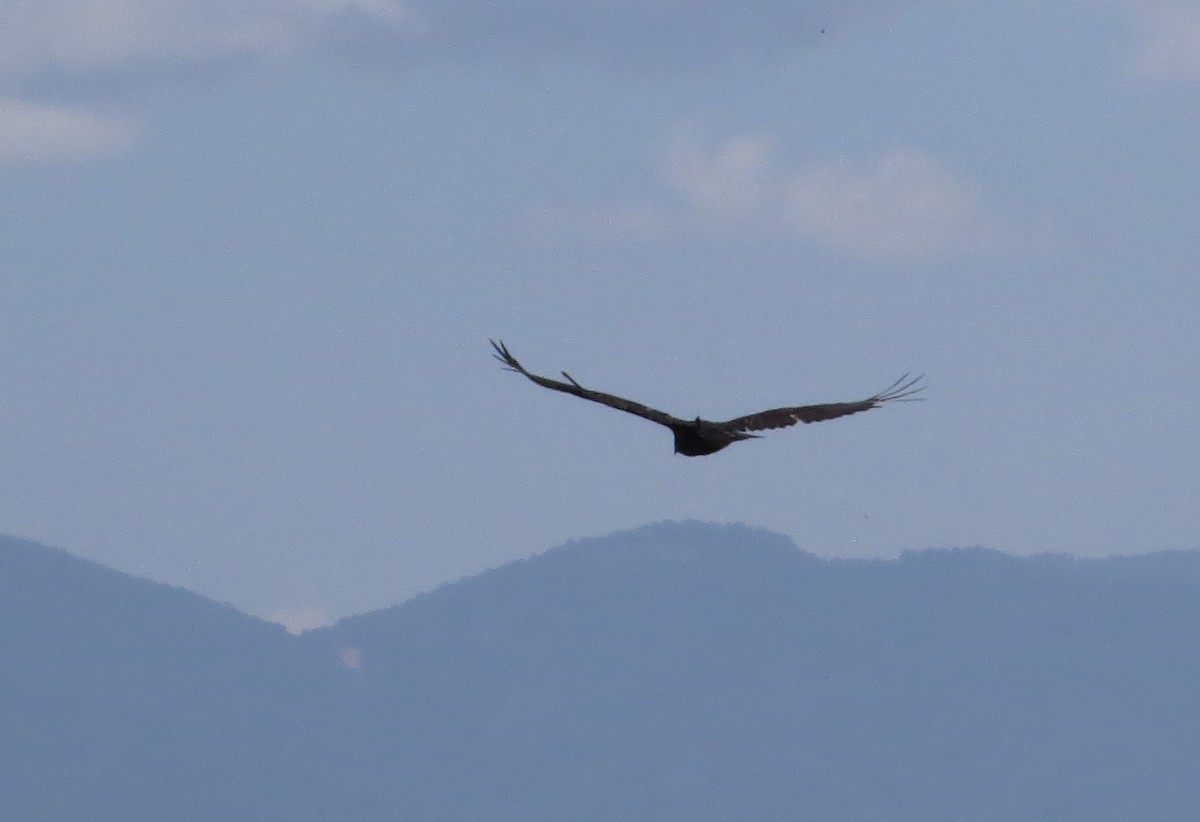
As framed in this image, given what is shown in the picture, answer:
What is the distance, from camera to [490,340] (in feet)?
83.6

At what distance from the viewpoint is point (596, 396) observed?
25.7 meters

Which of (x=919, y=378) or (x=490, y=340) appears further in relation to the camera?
(x=919, y=378)

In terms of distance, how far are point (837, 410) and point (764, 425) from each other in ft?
4.55

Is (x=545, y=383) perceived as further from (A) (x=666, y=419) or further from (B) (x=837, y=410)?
(B) (x=837, y=410)

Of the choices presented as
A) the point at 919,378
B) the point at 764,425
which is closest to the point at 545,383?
the point at 764,425

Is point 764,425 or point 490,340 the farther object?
point 764,425

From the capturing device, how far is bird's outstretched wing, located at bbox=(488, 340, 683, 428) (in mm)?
25594

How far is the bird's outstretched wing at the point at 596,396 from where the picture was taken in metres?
25.6

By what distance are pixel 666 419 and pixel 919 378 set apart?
4.13 meters

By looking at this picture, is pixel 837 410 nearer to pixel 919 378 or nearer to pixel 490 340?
pixel 919 378

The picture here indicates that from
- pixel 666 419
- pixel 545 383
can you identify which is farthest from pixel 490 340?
pixel 666 419

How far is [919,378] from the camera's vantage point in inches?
1082

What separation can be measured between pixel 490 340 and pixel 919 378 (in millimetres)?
6529

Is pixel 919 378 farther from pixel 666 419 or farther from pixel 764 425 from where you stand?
pixel 666 419
